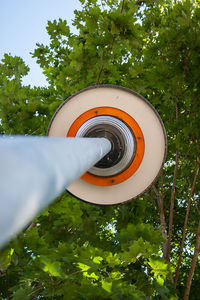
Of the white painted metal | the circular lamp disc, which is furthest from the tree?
the white painted metal

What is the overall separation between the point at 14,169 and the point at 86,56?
4.16 m

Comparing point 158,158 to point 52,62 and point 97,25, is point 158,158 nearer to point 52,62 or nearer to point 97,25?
point 97,25

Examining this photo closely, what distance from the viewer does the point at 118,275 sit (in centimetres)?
290

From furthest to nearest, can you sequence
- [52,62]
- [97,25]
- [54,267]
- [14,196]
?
[52,62] → [97,25] → [54,267] → [14,196]

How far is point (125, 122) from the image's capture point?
2.60 metres

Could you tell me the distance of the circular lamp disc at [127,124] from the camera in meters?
2.56

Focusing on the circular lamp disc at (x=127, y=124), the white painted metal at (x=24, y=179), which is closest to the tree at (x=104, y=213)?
the circular lamp disc at (x=127, y=124)

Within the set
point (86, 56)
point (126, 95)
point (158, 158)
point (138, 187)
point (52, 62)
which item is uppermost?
point (52, 62)

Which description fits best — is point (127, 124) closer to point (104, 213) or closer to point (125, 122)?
point (125, 122)

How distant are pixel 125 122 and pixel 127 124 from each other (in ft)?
0.09

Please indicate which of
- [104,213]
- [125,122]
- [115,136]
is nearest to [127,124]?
[125,122]

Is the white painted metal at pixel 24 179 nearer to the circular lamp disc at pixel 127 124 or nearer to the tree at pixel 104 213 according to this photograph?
the tree at pixel 104 213

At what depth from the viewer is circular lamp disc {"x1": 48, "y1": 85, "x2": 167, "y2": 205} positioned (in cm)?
256

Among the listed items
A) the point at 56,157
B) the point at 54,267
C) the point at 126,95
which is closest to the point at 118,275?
the point at 54,267
